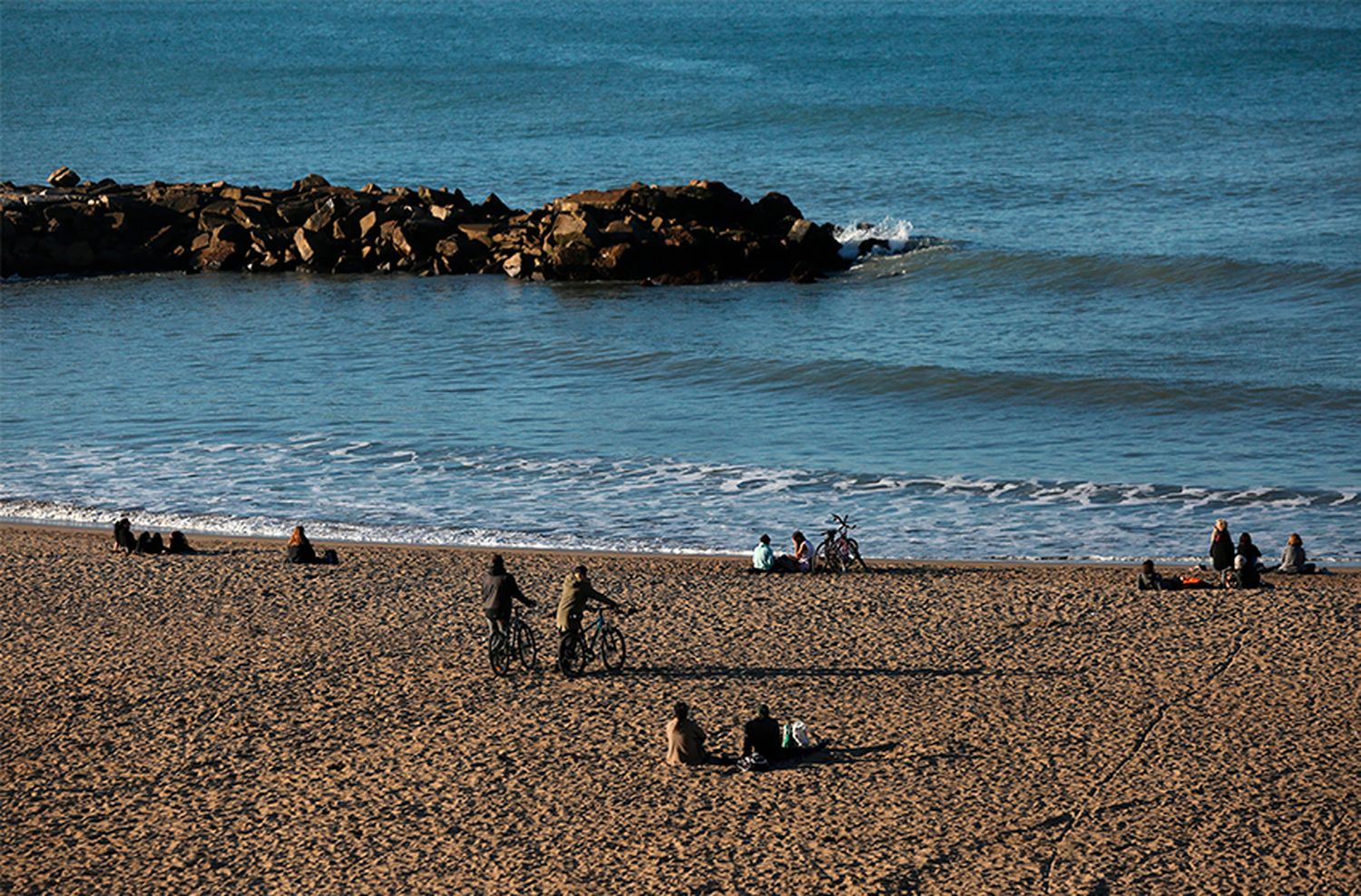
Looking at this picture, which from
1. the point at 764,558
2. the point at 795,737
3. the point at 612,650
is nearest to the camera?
the point at 795,737

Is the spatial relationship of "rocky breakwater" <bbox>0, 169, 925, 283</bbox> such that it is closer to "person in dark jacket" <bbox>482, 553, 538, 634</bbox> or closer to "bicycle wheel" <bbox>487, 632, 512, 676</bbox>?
"bicycle wheel" <bbox>487, 632, 512, 676</bbox>

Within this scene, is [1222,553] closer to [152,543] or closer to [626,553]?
[626,553]

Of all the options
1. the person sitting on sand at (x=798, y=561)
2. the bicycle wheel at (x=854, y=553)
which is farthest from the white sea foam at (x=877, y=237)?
the person sitting on sand at (x=798, y=561)

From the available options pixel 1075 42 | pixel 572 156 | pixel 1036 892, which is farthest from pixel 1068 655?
pixel 1075 42

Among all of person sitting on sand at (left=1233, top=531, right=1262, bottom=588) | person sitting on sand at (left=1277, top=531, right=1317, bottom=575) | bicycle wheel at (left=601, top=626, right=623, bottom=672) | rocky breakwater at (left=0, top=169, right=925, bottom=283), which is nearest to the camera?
bicycle wheel at (left=601, top=626, right=623, bottom=672)

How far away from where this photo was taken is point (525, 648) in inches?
722

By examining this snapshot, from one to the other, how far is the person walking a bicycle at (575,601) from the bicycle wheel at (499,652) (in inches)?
25.4

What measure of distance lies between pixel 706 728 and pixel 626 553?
7918 mm

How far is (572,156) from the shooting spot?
7044 cm

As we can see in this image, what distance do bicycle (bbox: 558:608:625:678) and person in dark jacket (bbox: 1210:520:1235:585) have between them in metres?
7.92

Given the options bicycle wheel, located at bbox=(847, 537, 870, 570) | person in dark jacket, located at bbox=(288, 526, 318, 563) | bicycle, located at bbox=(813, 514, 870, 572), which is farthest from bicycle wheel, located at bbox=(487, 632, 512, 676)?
bicycle wheel, located at bbox=(847, 537, 870, 570)

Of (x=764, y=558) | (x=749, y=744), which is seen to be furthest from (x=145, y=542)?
(x=749, y=744)

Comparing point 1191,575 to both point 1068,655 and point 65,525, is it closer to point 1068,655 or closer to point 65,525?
point 1068,655

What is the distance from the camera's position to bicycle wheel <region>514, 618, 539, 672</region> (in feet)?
59.8
